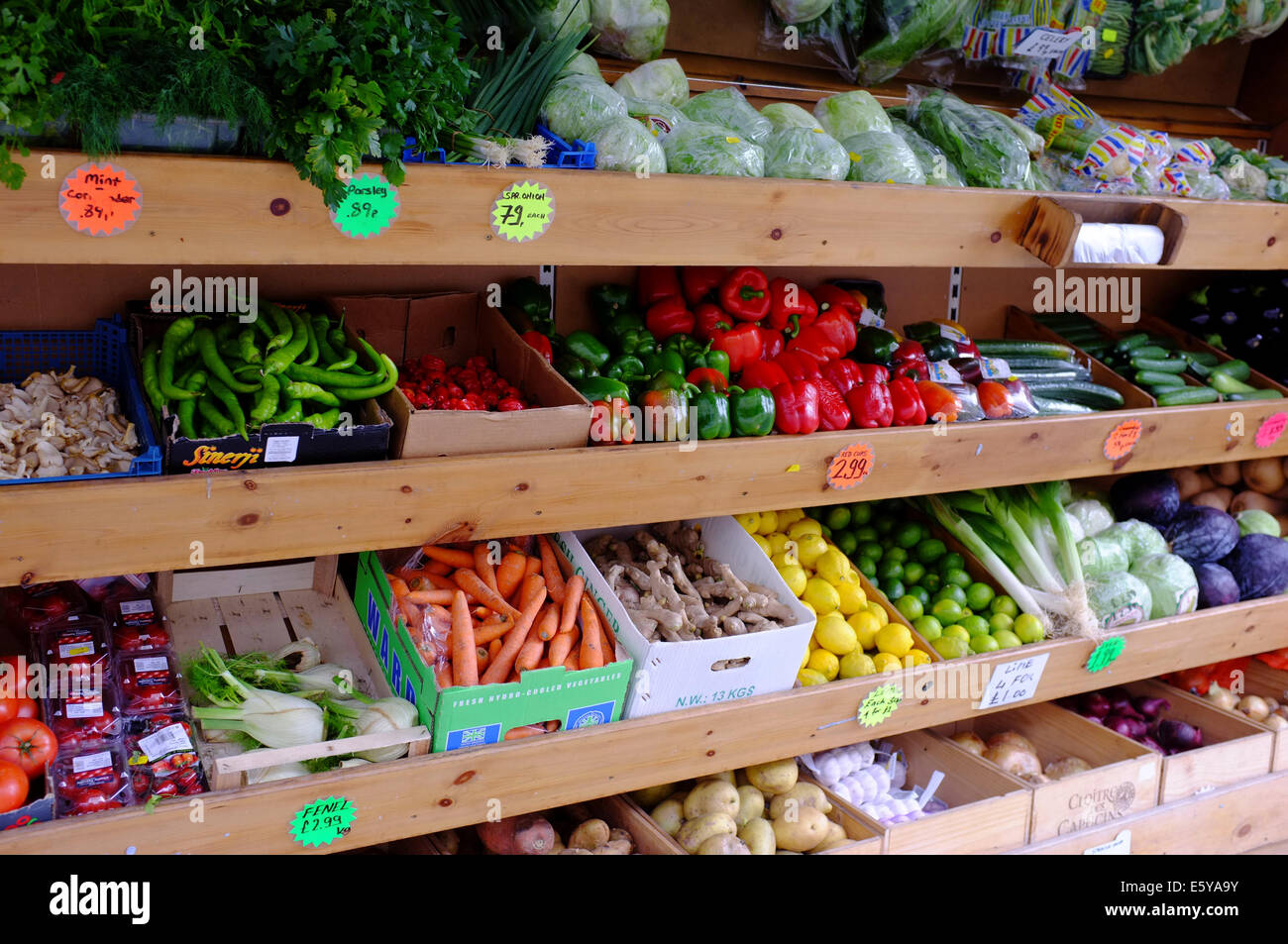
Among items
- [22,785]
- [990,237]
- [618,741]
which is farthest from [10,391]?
[990,237]

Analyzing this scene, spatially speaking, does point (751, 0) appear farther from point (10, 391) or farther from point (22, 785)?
point (22, 785)

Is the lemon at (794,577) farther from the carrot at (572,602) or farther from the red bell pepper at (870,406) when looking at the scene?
the carrot at (572,602)

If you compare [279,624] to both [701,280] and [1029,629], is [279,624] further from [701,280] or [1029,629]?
[1029,629]

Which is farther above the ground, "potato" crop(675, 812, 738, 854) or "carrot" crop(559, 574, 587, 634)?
"carrot" crop(559, 574, 587, 634)

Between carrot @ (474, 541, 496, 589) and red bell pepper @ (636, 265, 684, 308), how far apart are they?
84 cm

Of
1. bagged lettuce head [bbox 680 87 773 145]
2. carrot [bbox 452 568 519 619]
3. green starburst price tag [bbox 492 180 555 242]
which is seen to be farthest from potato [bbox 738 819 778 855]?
bagged lettuce head [bbox 680 87 773 145]

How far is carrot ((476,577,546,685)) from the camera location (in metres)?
2.44

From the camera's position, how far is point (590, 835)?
2.55m

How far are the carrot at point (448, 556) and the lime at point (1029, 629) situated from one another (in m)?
1.52

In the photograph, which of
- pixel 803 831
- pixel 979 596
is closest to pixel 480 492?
pixel 803 831

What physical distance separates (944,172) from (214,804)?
219 cm

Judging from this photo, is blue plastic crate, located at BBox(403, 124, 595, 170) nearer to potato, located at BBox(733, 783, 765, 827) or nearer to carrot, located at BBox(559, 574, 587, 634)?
carrot, located at BBox(559, 574, 587, 634)

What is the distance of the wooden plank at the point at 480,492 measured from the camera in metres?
1.88

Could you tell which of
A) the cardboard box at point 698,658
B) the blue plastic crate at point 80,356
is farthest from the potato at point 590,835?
the blue plastic crate at point 80,356
